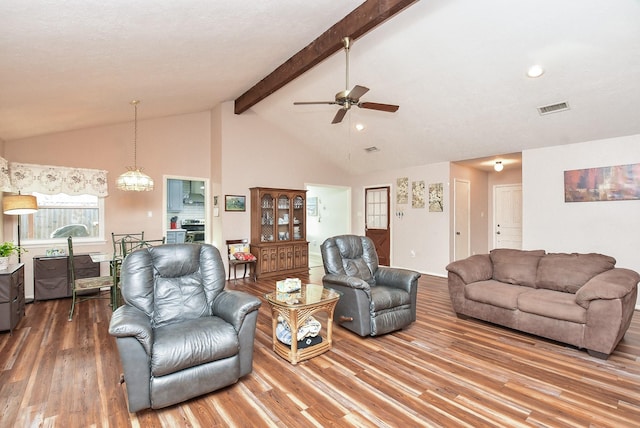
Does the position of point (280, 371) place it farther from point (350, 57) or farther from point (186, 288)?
point (350, 57)

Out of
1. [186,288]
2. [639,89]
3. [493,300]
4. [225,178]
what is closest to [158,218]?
[225,178]

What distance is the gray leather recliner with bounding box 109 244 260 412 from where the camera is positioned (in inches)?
80.4

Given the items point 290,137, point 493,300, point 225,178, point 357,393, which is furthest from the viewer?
point 290,137

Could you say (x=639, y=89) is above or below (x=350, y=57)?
below

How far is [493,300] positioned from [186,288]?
128 inches

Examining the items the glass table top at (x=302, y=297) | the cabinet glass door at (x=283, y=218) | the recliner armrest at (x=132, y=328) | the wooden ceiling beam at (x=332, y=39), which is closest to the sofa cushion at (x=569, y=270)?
the glass table top at (x=302, y=297)

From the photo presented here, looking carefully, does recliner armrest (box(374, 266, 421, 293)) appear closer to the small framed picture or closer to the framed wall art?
the small framed picture

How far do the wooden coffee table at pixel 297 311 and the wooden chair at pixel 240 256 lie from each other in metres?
3.28

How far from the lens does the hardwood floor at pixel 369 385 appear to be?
2.05m

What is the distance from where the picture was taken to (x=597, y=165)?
4.67 metres

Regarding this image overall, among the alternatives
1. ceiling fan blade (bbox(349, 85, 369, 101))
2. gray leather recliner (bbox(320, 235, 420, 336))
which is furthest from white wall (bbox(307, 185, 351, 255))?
ceiling fan blade (bbox(349, 85, 369, 101))

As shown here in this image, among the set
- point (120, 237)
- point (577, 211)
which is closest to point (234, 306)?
point (120, 237)

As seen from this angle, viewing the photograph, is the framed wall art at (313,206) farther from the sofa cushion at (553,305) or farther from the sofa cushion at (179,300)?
the sofa cushion at (179,300)

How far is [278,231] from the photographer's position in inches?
269
